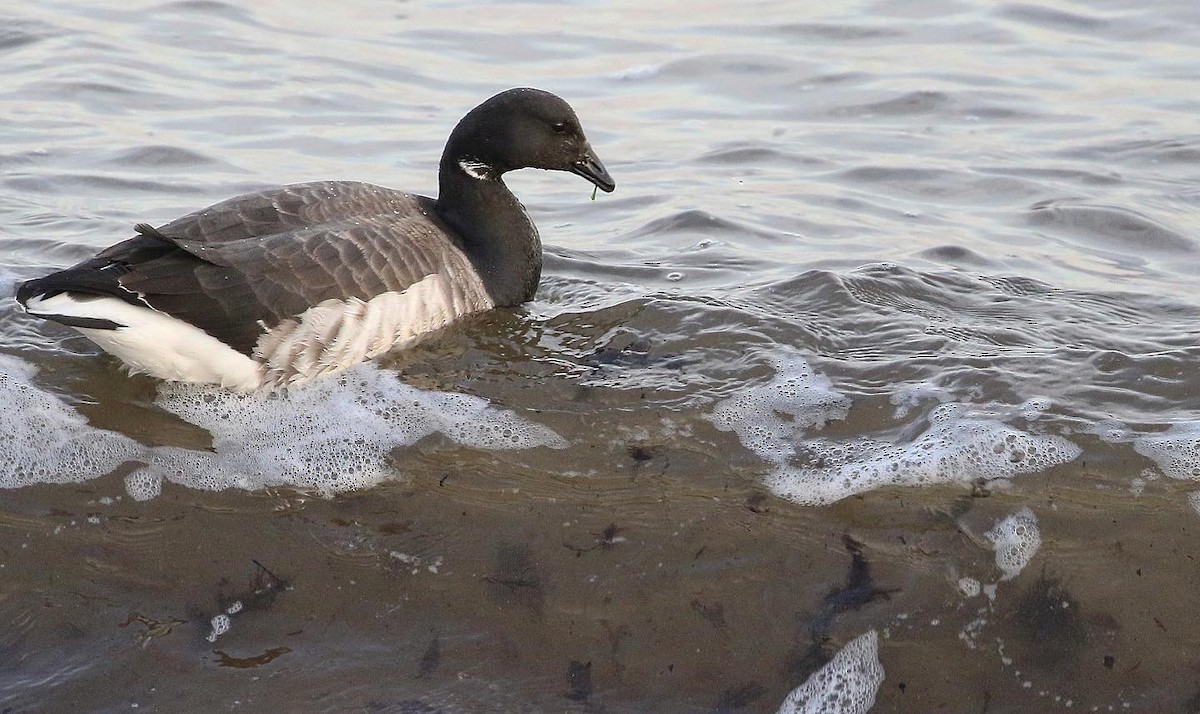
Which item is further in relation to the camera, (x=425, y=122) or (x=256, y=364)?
(x=425, y=122)

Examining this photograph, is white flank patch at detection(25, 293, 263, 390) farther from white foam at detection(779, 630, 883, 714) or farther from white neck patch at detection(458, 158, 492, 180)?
white foam at detection(779, 630, 883, 714)

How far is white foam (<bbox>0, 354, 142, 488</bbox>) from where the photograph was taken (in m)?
4.44

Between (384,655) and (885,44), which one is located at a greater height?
(885,44)

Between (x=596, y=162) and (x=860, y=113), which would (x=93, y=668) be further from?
(x=860, y=113)

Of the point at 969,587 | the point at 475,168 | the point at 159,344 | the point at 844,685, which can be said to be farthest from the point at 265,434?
the point at 969,587

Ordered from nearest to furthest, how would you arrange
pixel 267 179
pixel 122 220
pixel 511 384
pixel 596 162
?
pixel 511 384 → pixel 596 162 → pixel 122 220 → pixel 267 179

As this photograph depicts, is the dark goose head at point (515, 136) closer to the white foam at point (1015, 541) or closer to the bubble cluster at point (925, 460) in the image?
the bubble cluster at point (925, 460)

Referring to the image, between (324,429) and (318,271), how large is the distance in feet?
2.47

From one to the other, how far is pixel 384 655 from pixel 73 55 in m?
7.44

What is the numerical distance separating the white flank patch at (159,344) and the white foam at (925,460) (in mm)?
2108

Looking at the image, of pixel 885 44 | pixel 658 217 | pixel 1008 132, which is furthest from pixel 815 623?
pixel 885 44

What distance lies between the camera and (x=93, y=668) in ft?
12.7

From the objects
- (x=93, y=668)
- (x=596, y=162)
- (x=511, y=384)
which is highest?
(x=596, y=162)

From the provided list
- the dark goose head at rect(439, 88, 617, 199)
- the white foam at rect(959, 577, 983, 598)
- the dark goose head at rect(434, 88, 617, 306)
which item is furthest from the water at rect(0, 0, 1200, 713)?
the dark goose head at rect(439, 88, 617, 199)
